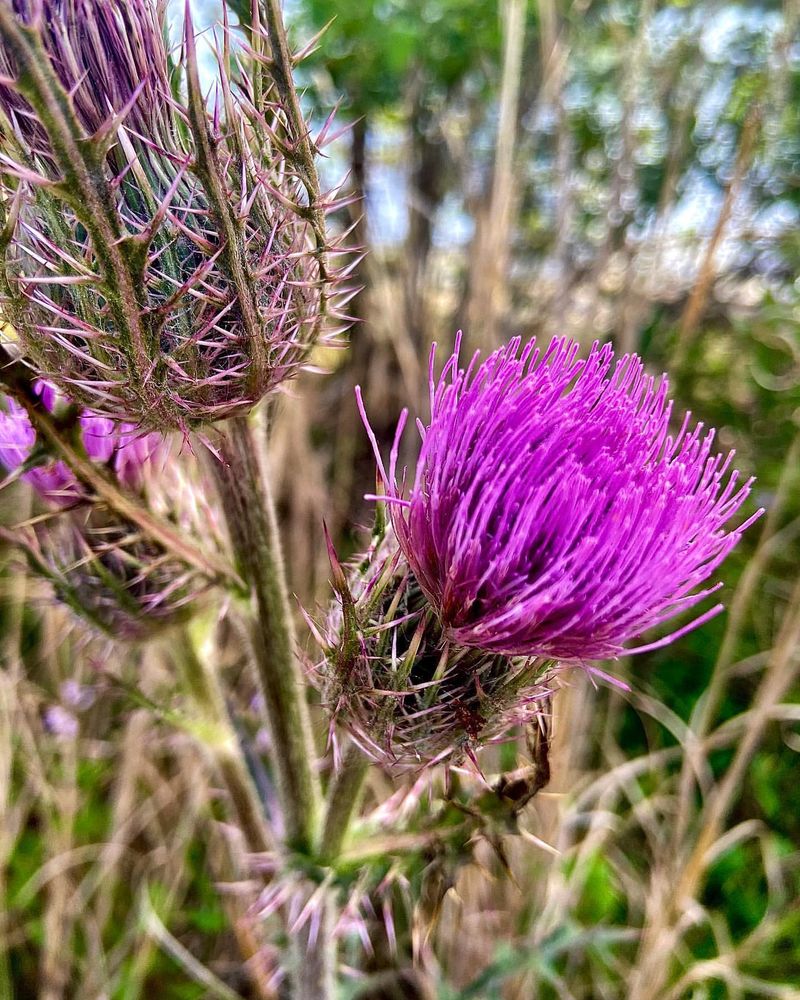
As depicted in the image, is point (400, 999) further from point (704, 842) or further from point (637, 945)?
point (704, 842)

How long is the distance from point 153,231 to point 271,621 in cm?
62

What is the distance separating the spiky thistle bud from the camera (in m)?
1.23

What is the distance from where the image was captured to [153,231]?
85 cm

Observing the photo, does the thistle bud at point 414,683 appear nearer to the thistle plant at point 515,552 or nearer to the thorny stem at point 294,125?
the thistle plant at point 515,552

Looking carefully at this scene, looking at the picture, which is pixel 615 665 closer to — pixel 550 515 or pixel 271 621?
pixel 271 621

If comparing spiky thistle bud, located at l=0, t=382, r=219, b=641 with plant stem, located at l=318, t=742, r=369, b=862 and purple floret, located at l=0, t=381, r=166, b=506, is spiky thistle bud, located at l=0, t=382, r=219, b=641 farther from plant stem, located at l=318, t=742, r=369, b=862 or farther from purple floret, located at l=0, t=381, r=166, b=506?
plant stem, located at l=318, t=742, r=369, b=862

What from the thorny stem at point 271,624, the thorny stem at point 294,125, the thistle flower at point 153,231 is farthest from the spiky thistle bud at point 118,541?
the thorny stem at point 294,125

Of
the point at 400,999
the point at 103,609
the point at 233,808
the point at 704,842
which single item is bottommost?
the point at 400,999

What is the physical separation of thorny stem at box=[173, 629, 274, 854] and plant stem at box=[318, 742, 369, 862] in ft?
0.94

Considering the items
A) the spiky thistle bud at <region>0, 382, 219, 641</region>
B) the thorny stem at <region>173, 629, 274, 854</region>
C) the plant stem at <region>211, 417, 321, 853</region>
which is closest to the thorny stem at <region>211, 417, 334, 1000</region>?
the plant stem at <region>211, 417, 321, 853</region>

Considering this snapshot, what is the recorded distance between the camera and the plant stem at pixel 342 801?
1.18m

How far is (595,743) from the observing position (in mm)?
2881

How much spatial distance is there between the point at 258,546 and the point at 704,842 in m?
1.49

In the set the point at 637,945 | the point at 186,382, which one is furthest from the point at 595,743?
the point at 186,382
